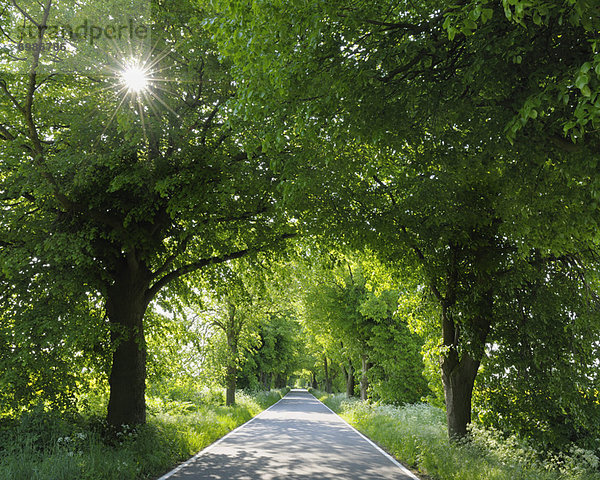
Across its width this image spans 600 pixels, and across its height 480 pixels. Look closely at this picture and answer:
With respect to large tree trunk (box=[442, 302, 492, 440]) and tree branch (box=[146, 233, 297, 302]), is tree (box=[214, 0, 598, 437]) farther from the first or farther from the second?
tree branch (box=[146, 233, 297, 302])

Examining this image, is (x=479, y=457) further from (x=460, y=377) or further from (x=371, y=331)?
(x=371, y=331)

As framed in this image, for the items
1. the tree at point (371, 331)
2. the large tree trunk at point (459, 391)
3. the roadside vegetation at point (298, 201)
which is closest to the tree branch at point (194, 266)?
the roadside vegetation at point (298, 201)

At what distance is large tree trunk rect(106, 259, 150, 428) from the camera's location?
10.3 m

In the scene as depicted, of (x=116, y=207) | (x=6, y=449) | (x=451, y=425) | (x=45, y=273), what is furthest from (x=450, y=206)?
(x=6, y=449)

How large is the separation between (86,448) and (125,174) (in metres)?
5.05

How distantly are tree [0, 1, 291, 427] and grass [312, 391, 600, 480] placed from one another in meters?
5.94

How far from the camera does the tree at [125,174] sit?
859 centimetres

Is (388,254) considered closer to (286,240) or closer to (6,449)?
(286,240)

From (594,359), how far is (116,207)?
36.5 ft

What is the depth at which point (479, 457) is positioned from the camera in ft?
28.5

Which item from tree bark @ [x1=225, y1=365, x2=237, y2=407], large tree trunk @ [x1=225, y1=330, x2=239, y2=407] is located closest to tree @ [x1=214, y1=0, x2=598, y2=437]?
large tree trunk @ [x1=225, y1=330, x2=239, y2=407]

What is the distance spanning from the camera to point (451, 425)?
35.5 feet

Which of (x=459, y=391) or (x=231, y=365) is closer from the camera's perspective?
(x=459, y=391)

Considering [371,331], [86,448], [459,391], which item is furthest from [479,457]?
[371,331]
